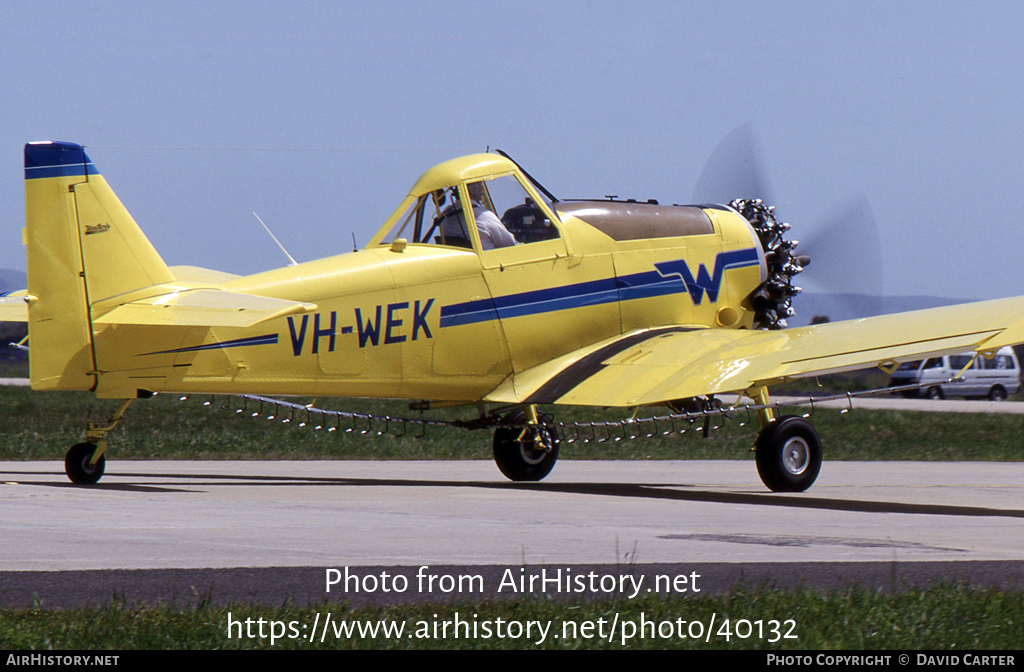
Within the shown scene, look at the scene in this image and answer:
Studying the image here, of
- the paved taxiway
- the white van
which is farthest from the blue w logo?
the white van

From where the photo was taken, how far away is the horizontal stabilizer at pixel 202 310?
1177 centimetres

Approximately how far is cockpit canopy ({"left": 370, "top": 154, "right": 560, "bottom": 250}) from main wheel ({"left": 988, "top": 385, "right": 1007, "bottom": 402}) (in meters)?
43.2

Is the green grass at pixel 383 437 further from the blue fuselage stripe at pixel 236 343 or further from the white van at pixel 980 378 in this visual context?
the white van at pixel 980 378

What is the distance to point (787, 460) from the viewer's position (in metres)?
14.1

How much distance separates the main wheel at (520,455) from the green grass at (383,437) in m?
4.08

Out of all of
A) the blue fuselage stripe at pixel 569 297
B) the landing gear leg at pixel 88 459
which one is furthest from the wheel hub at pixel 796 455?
the landing gear leg at pixel 88 459

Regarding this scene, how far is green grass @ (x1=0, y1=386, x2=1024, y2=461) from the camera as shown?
22328mm

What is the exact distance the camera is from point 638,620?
245 inches

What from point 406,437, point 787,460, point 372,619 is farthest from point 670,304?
point 372,619

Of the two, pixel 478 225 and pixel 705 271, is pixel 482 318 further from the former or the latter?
pixel 705 271

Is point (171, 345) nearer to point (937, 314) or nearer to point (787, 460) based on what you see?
point (787, 460)

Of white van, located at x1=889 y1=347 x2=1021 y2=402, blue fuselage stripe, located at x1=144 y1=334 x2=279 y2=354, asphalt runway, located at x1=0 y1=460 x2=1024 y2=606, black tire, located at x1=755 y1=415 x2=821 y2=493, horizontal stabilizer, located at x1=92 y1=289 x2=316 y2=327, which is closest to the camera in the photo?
asphalt runway, located at x1=0 y1=460 x2=1024 y2=606

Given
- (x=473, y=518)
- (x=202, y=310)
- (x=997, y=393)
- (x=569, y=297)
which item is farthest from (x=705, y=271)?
(x=997, y=393)

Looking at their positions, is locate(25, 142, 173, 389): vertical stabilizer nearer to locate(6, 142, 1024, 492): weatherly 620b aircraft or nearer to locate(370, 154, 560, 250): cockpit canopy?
locate(6, 142, 1024, 492): weatherly 620b aircraft
